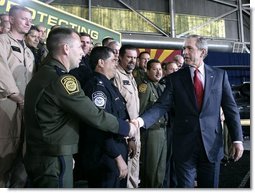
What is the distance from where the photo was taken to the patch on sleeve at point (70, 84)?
2.89 ft

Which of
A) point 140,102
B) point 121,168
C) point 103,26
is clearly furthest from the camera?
point 103,26

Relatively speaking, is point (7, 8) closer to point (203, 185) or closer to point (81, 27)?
point (81, 27)

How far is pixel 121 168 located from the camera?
105 centimetres

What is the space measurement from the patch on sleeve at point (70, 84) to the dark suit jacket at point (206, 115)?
361 mm

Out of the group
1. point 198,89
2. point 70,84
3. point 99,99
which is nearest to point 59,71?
point 70,84

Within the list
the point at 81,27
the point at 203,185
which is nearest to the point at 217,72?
the point at 203,185

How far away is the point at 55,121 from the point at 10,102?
14.8 inches

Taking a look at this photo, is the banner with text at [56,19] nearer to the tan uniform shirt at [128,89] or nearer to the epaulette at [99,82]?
the tan uniform shirt at [128,89]

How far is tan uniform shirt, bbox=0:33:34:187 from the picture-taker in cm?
117

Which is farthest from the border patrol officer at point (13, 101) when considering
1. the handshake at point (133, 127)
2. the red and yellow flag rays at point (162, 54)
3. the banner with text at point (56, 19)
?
the red and yellow flag rays at point (162, 54)

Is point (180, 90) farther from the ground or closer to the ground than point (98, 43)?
closer to the ground

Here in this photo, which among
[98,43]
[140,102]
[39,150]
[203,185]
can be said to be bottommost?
[203,185]

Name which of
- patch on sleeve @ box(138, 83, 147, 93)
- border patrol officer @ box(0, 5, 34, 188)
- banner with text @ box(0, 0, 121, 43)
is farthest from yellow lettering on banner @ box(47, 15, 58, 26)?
patch on sleeve @ box(138, 83, 147, 93)

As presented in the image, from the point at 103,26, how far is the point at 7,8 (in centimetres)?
66
